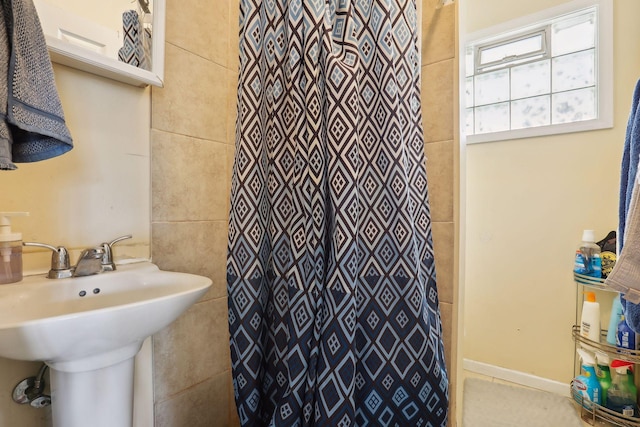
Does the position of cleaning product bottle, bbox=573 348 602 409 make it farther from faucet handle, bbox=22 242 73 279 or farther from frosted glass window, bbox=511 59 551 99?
faucet handle, bbox=22 242 73 279

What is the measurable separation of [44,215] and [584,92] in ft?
8.31

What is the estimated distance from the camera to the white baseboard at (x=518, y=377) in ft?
5.79

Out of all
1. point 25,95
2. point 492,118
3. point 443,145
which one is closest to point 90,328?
point 25,95

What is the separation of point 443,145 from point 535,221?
1.22 metres

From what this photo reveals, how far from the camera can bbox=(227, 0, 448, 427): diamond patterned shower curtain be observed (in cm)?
80

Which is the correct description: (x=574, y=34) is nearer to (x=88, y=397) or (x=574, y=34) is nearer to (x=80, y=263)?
(x=80, y=263)

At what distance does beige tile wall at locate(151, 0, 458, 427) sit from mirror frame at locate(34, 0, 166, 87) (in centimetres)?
8

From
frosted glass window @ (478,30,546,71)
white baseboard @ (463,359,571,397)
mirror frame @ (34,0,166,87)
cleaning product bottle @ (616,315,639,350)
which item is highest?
frosted glass window @ (478,30,546,71)

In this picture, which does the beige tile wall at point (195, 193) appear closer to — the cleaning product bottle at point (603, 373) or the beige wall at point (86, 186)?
the beige wall at point (86, 186)

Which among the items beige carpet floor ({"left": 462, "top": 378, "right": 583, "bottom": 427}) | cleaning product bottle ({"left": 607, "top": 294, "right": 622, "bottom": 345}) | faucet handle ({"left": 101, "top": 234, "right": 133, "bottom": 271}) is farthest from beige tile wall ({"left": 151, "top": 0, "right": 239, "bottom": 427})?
cleaning product bottle ({"left": 607, "top": 294, "right": 622, "bottom": 345})

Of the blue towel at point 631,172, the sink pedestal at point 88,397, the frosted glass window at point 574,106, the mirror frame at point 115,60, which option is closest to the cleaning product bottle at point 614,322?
the blue towel at point 631,172

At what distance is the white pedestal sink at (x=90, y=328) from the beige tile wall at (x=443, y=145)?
75 cm

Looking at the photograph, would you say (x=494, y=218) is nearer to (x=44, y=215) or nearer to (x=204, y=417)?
(x=204, y=417)

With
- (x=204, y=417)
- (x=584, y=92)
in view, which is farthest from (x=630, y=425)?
(x=204, y=417)
